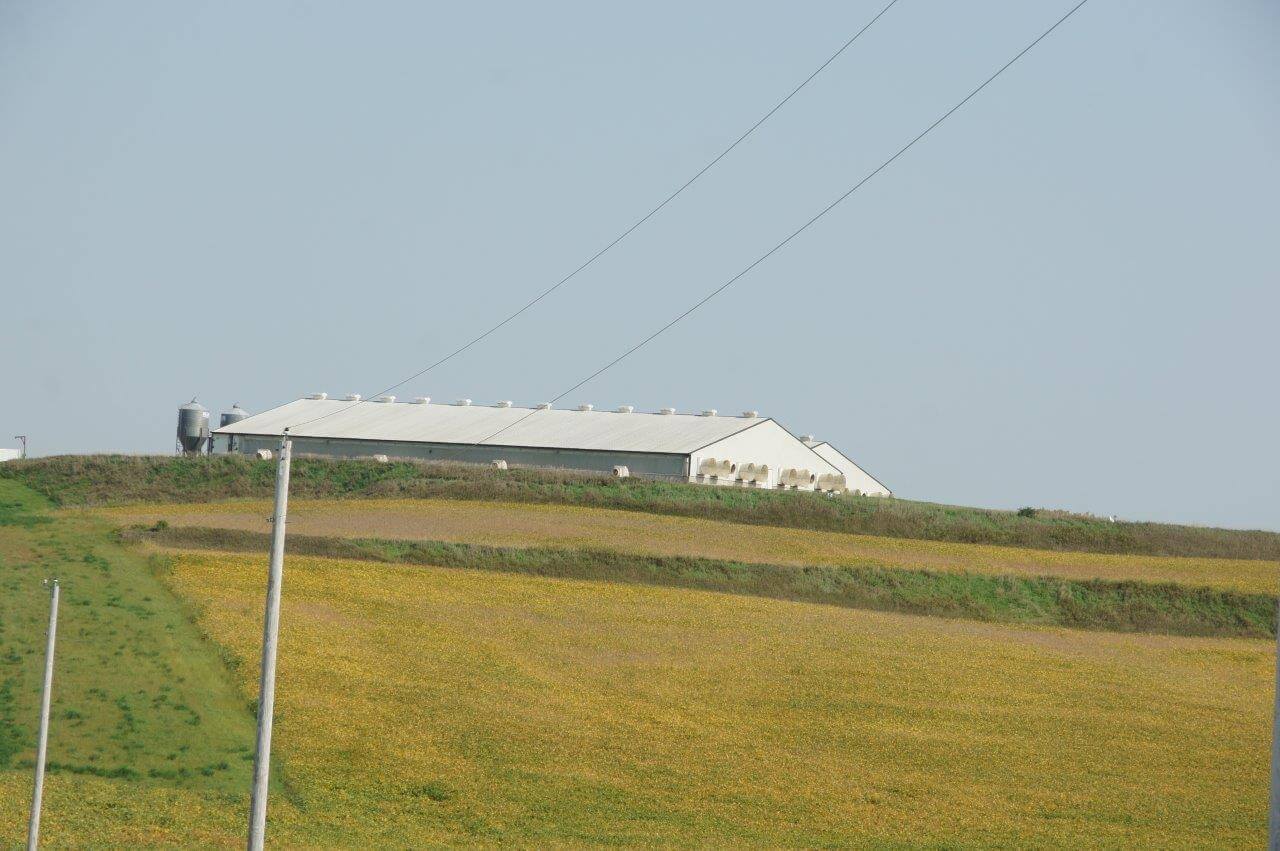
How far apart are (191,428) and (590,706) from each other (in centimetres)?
6826

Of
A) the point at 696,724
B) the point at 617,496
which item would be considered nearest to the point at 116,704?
the point at 696,724

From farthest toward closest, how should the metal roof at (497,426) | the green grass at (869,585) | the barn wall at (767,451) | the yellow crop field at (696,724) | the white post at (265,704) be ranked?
the metal roof at (497,426) → the barn wall at (767,451) → the green grass at (869,585) → the yellow crop field at (696,724) → the white post at (265,704)

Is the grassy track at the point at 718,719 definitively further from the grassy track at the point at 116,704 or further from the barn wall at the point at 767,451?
the barn wall at the point at 767,451

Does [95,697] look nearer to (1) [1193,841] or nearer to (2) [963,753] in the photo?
(2) [963,753]

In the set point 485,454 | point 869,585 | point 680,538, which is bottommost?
point 869,585

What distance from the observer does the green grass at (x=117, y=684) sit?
32.0 metres

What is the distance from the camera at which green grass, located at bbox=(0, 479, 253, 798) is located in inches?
1259

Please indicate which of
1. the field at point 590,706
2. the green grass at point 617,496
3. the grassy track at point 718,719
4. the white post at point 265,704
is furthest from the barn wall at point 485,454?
the white post at point 265,704

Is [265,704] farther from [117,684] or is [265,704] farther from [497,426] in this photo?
[497,426]

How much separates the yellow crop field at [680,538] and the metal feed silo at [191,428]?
31.7m

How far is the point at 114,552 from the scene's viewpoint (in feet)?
169

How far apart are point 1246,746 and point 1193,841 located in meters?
8.83

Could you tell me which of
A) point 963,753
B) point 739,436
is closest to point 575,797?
point 963,753

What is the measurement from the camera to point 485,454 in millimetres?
90125
